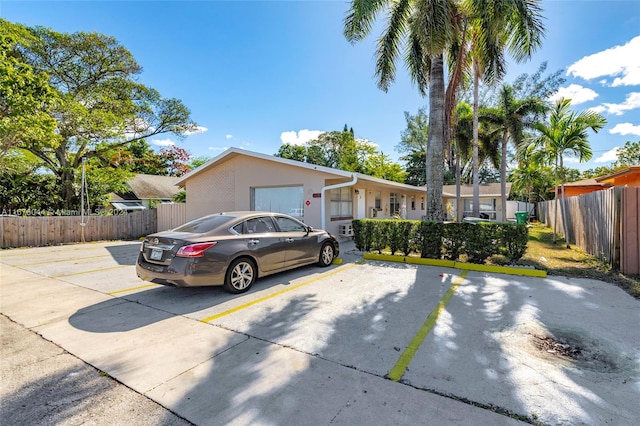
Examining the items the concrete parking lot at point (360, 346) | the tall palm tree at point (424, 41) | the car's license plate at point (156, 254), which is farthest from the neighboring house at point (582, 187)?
the car's license plate at point (156, 254)

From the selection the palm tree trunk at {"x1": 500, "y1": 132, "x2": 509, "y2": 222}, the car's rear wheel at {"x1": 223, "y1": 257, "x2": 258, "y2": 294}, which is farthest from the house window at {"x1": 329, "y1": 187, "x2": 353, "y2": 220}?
the palm tree trunk at {"x1": 500, "y1": 132, "x2": 509, "y2": 222}

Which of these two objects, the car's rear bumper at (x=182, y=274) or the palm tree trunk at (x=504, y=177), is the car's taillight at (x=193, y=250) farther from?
the palm tree trunk at (x=504, y=177)

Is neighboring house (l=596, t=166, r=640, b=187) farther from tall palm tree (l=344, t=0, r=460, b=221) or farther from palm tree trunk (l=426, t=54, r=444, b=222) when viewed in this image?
tall palm tree (l=344, t=0, r=460, b=221)

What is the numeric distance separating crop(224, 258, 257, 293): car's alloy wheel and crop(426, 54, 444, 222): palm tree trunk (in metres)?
6.08

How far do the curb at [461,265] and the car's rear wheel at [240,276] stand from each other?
4.34 m

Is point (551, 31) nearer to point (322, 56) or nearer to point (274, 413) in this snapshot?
point (322, 56)

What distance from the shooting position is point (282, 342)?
3.60 meters

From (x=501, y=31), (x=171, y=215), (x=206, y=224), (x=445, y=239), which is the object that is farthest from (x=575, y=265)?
(x=171, y=215)

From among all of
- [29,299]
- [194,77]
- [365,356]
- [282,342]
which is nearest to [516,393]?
[365,356]

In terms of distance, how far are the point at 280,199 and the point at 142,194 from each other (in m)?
18.5

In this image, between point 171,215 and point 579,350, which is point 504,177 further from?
point 171,215

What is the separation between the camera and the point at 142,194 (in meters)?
25.5

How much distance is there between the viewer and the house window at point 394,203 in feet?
61.7

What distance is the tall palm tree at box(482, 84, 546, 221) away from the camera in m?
18.2
